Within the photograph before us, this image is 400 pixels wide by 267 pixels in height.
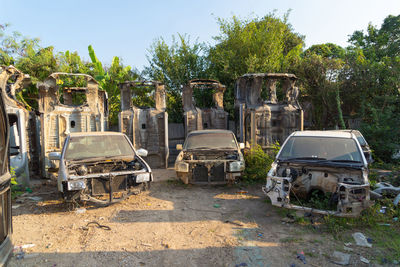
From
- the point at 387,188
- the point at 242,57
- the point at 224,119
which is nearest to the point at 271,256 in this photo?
the point at 387,188

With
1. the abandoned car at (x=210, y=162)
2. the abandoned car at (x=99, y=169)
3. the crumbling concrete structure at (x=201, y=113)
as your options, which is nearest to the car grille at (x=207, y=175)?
the abandoned car at (x=210, y=162)

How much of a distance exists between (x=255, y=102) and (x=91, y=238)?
28.8ft

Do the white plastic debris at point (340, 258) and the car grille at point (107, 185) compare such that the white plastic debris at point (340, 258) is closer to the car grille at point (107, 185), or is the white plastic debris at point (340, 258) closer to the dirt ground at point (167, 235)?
the dirt ground at point (167, 235)

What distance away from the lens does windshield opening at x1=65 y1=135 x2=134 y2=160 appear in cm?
601

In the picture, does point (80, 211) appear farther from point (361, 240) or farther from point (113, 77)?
point (113, 77)

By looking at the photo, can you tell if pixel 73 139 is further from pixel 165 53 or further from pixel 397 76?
pixel 397 76

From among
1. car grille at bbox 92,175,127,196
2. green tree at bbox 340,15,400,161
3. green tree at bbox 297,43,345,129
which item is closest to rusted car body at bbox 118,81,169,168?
car grille at bbox 92,175,127,196

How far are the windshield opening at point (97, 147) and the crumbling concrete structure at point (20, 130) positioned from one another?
141 centimetres

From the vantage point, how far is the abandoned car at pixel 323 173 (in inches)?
168

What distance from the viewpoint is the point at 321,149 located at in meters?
5.38

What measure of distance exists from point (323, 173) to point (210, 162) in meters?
2.83

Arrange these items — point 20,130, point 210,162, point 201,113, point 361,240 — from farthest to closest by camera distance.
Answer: point 201,113 → point 20,130 → point 210,162 → point 361,240

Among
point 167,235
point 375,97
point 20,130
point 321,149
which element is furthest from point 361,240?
point 375,97

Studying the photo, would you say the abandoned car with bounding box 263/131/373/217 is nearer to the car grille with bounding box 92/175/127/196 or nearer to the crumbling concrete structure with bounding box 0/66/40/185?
the car grille with bounding box 92/175/127/196
